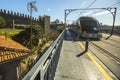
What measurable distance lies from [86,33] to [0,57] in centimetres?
1442

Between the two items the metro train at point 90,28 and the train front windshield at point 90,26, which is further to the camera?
the train front windshield at point 90,26

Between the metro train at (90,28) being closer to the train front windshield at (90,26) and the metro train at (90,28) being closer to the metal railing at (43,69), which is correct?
the train front windshield at (90,26)

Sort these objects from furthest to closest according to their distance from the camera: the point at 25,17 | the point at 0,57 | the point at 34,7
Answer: the point at 25,17, the point at 34,7, the point at 0,57

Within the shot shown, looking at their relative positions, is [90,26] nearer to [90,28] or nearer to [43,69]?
[90,28]

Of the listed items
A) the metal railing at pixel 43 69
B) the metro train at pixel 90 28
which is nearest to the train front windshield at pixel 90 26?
the metro train at pixel 90 28

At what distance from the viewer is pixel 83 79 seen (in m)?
4.76

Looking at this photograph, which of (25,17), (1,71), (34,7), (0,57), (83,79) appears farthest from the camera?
(25,17)

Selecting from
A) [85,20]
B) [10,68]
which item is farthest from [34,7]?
[10,68]

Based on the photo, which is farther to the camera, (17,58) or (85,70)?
(17,58)

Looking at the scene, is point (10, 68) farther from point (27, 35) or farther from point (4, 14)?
point (4, 14)

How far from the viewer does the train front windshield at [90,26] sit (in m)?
21.5

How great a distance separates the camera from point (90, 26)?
2159cm

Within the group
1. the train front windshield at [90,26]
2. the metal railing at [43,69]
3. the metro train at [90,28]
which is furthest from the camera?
the train front windshield at [90,26]

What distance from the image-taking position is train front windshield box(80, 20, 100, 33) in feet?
70.5
